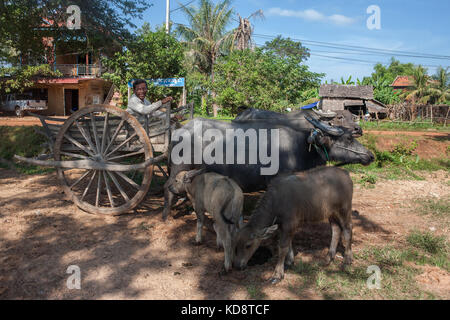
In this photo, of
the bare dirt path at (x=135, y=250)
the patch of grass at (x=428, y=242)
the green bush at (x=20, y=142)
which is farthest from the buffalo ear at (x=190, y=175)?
the green bush at (x=20, y=142)

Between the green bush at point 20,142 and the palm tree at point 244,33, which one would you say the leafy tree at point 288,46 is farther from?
the green bush at point 20,142

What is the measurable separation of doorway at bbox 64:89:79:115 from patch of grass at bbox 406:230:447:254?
29.7 meters

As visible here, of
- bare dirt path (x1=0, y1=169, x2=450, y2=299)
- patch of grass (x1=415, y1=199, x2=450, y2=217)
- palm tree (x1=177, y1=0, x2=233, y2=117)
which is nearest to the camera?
bare dirt path (x1=0, y1=169, x2=450, y2=299)

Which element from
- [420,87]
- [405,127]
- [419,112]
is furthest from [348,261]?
[420,87]

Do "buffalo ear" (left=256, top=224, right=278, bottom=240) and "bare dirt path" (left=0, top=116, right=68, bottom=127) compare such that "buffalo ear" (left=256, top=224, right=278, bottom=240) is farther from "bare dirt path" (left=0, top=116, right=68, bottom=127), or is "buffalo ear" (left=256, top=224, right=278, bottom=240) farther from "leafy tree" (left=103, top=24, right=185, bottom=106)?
"leafy tree" (left=103, top=24, right=185, bottom=106)

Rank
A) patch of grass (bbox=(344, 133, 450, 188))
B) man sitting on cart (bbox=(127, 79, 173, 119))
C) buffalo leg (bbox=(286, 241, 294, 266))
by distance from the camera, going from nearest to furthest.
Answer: buffalo leg (bbox=(286, 241, 294, 266))
man sitting on cart (bbox=(127, 79, 173, 119))
patch of grass (bbox=(344, 133, 450, 188))

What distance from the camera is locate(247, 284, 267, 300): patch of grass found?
3.29 m

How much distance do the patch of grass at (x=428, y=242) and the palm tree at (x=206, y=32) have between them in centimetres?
2386

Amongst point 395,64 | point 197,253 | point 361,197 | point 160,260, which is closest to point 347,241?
point 197,253

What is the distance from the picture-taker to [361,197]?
7.19m

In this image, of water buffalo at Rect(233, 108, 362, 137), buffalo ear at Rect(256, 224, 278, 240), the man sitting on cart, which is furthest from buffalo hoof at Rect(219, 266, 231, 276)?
the man sitting on cart

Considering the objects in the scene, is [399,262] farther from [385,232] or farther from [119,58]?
[119,58]

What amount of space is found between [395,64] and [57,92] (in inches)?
2522
